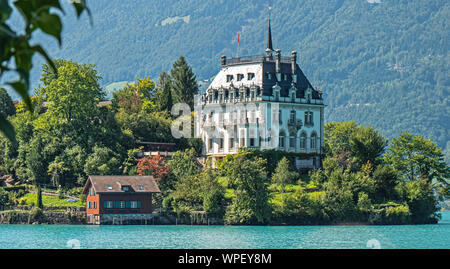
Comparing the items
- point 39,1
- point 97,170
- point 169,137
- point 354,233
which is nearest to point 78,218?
point 97,170

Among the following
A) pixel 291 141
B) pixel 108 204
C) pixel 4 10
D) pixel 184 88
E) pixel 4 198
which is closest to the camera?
pixel 4 10

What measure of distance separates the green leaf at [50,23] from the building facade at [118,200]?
74.6m

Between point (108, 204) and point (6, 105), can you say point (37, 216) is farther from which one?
point (6, 105)

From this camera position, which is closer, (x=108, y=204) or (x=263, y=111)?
(x=108, y=204)

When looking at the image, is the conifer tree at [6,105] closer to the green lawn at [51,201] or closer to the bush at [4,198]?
the bush at [4,198]

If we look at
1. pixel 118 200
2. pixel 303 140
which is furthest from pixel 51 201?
pixel 303 140

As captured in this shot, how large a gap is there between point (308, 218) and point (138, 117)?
96.4 ft

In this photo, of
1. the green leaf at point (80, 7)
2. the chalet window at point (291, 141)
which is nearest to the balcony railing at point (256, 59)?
the chalet window at point (291, 141)

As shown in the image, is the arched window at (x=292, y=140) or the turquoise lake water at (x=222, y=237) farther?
the arched window at (x=292, y=140)

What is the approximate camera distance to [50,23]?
5.04m

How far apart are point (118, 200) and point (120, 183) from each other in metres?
1.77

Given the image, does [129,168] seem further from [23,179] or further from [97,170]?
[23,179]

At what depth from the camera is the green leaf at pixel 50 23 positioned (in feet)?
16.5

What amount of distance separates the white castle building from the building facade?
1422 cm
